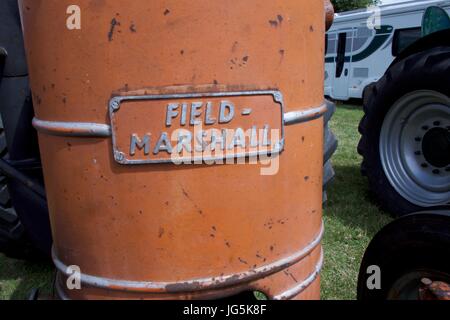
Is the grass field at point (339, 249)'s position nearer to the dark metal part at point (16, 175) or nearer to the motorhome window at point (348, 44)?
the dark metal part at point (16, 175)

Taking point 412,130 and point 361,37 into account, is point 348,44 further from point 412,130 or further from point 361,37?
point 412,130

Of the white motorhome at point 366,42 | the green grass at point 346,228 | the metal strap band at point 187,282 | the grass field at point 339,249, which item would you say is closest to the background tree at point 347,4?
the white motorhome at point 366,42

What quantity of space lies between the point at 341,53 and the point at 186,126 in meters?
11.1

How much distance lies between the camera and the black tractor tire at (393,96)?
2.66 metres

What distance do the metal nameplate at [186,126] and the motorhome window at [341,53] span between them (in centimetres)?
1097

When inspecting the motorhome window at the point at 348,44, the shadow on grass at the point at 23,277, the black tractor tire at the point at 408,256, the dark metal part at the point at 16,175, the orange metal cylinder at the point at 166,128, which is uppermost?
the orange metal cylinder at the point at 166,128

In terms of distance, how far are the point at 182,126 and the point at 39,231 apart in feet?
4.51

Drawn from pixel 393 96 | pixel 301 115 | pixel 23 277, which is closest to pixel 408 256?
pixel 301 115

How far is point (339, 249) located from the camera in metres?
2.70

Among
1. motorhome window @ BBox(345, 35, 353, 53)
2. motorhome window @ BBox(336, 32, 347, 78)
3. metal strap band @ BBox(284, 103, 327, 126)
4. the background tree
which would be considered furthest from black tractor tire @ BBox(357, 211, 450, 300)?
the background tree
